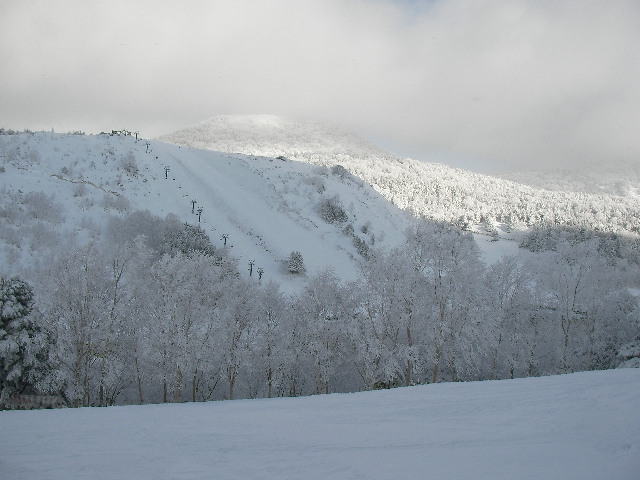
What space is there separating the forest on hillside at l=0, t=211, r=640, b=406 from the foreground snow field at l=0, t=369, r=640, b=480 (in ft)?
36.0

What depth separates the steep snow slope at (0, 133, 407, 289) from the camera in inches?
2021

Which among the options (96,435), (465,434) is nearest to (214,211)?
(96,435)

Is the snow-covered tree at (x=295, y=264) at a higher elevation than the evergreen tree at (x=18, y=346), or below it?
higher

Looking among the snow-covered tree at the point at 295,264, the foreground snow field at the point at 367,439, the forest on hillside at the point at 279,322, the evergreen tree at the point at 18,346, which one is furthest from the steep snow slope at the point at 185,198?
the foreground snow field at the point at 367,439

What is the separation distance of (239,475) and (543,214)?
7971 inches

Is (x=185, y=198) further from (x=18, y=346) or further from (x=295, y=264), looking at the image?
(x=18, y=346)

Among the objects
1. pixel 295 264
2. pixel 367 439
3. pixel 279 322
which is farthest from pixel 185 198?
pixel 367 439

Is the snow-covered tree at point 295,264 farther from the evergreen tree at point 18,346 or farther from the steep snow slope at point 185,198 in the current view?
the evergreen tree at point 18,346

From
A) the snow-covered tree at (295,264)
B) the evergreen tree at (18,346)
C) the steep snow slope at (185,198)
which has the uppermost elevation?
the steep snow slope at (185,198)

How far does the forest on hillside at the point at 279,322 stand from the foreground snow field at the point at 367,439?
11.0 m

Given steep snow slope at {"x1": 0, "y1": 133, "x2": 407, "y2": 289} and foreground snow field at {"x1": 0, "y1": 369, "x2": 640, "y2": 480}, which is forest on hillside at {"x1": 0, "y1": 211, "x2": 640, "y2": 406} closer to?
steep snow slope at {"x1": 0, "y1": 133, "x2": 407, "y2": 289}

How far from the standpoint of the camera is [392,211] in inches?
4262

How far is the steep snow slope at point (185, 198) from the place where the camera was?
168 feet

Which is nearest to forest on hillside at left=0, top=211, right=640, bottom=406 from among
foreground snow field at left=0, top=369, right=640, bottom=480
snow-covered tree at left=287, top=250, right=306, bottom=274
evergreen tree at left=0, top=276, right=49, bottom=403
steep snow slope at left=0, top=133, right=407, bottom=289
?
evergreen tree at left=0, top=276, right=49, bottom=403
